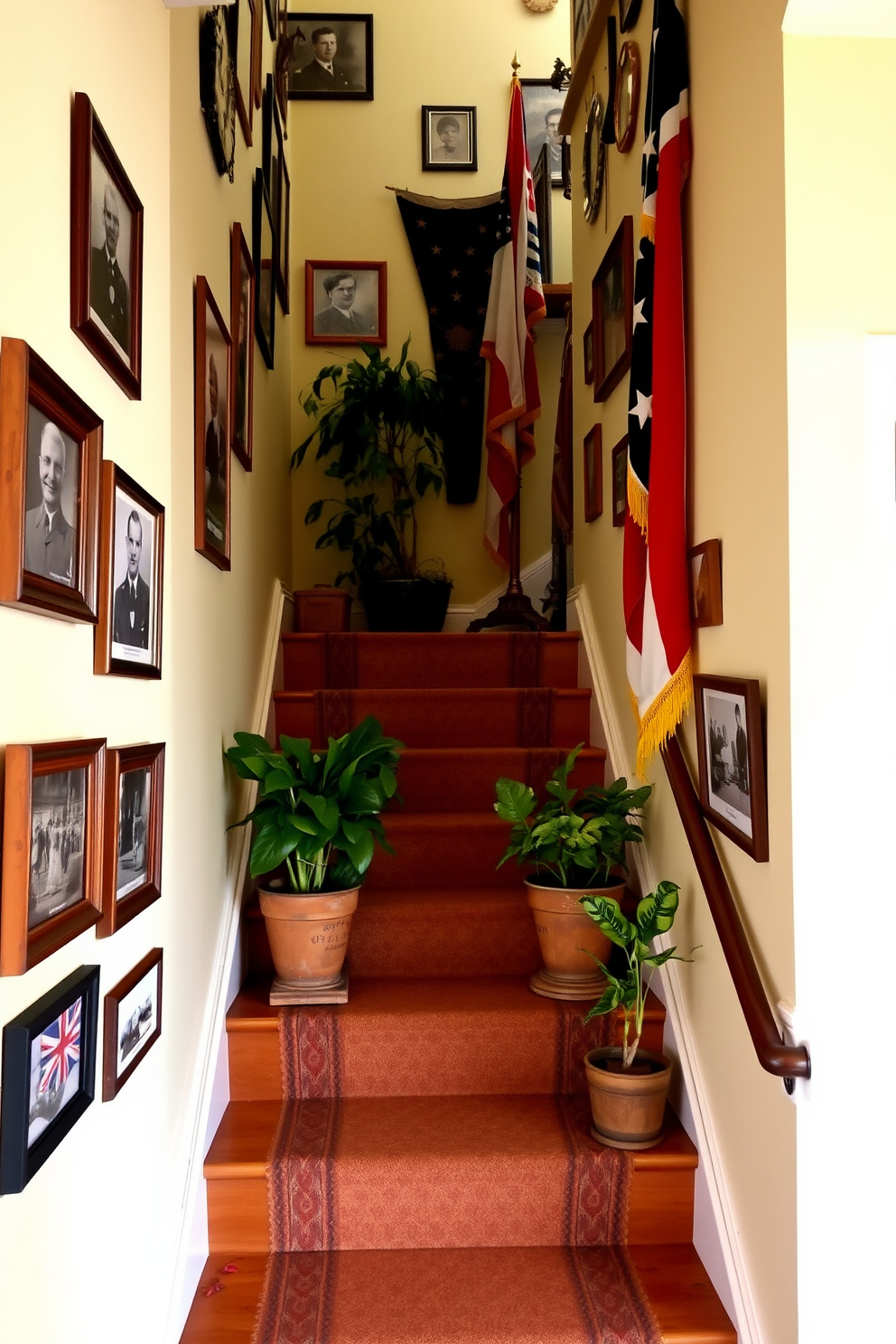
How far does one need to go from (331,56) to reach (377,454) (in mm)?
2112

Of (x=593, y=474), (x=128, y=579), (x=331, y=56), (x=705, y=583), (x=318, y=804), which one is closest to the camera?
(x=128, y=579)

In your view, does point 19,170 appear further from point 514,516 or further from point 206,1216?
point 514,516

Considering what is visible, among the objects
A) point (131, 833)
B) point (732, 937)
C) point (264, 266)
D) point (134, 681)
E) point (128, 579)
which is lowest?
point (732, 937)

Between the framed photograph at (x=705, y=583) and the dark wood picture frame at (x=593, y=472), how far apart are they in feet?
3.65

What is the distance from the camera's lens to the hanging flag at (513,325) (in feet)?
13.4

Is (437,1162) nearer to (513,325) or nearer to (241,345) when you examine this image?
(241,345)

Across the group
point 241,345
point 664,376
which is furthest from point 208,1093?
point 241,345

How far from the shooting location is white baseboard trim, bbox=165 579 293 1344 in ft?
6.08

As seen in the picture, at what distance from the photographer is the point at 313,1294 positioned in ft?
6.31

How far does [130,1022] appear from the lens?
1.54 meters

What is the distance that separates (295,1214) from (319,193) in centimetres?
447

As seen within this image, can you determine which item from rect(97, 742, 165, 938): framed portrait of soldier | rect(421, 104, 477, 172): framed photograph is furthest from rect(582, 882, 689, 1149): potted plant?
rect(421, 104, 477, 172): framed photograph

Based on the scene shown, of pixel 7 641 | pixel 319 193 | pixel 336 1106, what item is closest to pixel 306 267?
pixel 319 193

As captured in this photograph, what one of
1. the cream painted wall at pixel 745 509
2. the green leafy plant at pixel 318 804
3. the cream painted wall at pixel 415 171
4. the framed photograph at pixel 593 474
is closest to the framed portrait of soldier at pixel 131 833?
the green leafy plant at pixel 318 804
